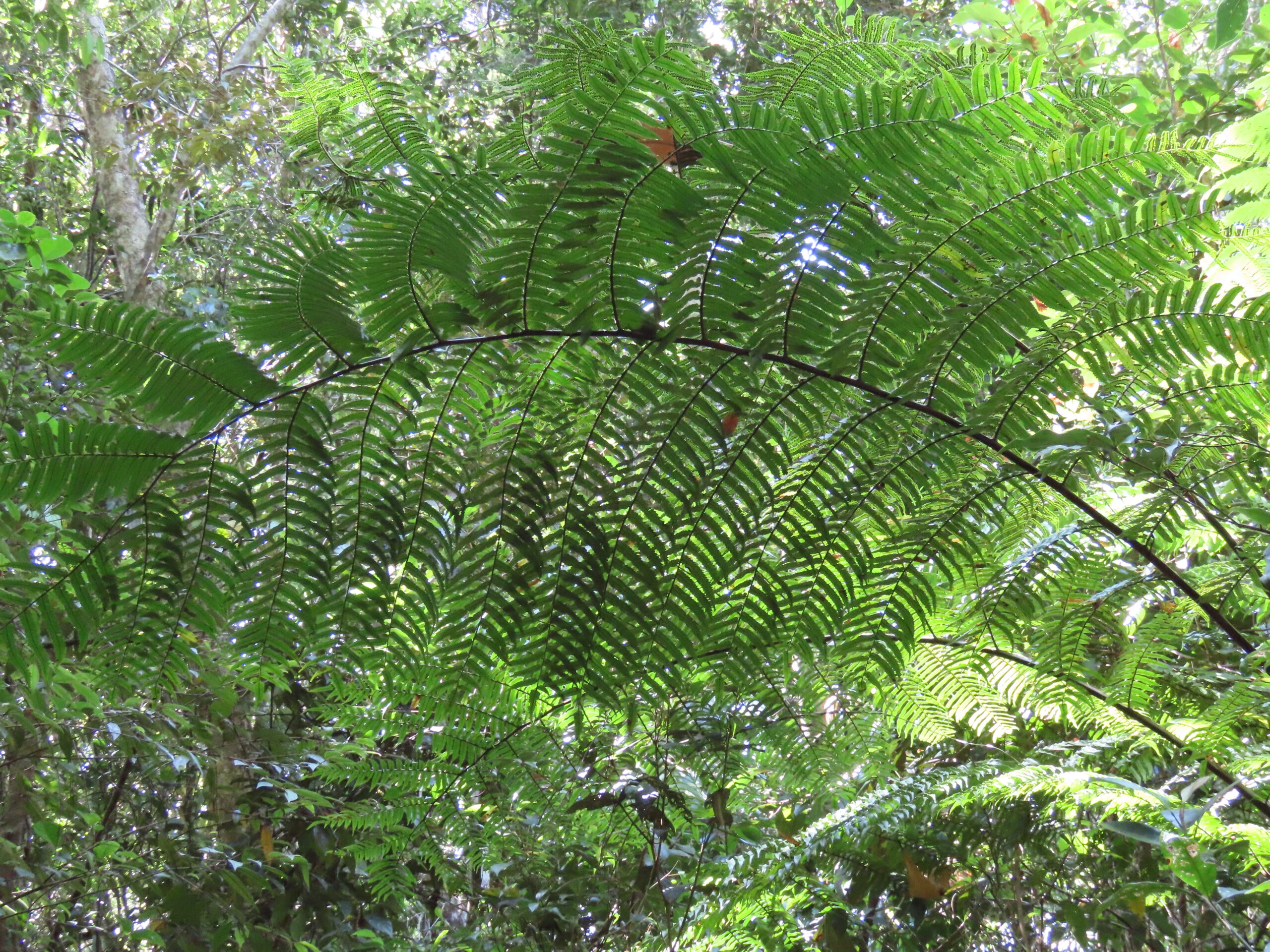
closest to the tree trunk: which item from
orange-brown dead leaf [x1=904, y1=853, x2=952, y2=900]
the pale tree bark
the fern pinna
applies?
the pale tree bark

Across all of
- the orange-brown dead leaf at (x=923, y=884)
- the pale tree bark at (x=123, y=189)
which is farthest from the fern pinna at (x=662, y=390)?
the pale tree bark at (x=123, y=189)

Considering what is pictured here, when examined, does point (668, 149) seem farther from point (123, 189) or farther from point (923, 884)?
point (123, 189)

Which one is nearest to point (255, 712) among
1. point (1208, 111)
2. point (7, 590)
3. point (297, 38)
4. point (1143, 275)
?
point (7, 590)

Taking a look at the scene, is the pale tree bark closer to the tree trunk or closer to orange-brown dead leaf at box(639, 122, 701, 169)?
the tree trunk

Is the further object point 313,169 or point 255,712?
point 313,169

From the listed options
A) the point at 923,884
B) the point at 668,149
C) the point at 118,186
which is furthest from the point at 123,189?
the point at 923,884

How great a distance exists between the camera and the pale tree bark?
4836 millimetres

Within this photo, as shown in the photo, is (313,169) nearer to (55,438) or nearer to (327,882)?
(327,882)

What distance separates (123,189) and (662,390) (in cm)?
506

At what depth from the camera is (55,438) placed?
1.16 metres

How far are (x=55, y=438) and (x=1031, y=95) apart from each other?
1.40 meters

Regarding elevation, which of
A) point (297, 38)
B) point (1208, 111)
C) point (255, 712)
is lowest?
point (255, 712)

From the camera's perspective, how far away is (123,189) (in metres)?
5.04

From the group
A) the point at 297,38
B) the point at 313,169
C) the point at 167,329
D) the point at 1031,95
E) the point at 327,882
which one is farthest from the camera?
the point at 297,38
